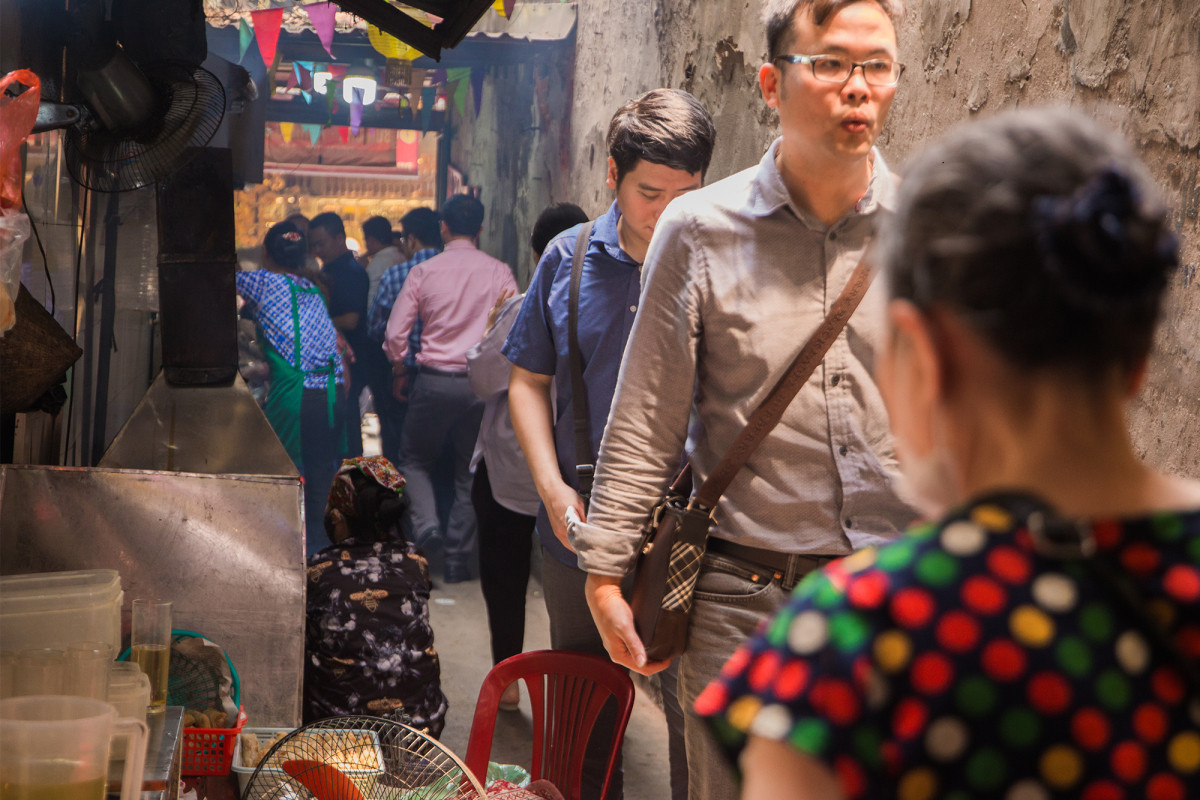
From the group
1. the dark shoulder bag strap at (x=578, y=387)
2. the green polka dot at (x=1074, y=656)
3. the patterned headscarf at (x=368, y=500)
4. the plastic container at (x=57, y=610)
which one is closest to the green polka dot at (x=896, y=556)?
the green polka dot at (x=1074, y=656)

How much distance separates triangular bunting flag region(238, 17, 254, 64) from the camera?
8281 mm

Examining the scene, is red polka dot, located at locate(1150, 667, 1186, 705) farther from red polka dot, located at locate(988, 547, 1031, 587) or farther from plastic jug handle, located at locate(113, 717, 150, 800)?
plastic jug handle, located at locate(113, 717, 150, 800)

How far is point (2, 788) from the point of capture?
60.8 inches

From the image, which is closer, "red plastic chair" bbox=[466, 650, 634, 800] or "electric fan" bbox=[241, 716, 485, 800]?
"electric fan" bbox=[241, 716, 485, 800]

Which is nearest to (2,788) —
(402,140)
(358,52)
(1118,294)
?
(1118,294)

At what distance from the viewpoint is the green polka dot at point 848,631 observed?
690mm

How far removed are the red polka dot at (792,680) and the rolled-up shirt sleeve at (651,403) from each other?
117cm

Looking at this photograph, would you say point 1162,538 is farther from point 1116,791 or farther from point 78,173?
point 78,173

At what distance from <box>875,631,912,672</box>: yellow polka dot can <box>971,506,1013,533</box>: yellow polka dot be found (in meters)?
0.09

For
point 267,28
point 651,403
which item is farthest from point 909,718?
point 267,28

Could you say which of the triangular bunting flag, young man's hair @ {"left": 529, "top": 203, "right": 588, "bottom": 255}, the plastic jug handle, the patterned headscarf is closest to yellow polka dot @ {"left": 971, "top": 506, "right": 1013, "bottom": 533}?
the plastic jug handle

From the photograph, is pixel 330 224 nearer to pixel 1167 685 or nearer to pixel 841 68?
pixel 841 68

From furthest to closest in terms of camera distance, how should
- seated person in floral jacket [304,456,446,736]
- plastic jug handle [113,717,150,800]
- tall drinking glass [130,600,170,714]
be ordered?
1. seated person in floral jacket [304,456,446,736]
2. tall drinking glass [130,600,170,714]
3. plastic jug handle [113,717,150,800]

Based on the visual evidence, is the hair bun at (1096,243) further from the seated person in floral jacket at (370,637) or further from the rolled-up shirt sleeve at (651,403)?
the seated person in floral jacket at (370,637)
